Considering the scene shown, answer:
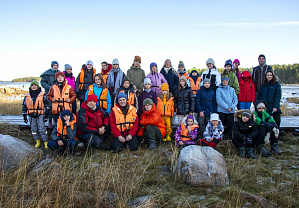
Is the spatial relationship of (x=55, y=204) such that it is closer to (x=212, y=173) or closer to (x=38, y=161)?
(x=38, y=161)

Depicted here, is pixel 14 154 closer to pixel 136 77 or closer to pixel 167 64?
pixel 136 77

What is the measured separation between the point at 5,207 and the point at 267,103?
6.71 m

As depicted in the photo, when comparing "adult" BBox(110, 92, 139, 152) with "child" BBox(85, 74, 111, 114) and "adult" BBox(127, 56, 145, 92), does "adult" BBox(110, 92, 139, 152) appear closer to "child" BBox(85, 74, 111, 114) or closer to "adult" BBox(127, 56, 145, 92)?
"child" BBox(85, 74, 111, 114)

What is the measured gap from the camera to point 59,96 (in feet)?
20.0

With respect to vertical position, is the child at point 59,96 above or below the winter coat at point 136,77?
below

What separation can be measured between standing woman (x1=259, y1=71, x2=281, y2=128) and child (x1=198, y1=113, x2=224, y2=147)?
6.42ft

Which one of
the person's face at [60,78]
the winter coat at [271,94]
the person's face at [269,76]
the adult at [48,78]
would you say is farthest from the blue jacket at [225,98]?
the adult at [48,78]

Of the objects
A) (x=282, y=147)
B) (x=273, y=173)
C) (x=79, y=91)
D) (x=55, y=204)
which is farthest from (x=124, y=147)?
(x=282, y=147)

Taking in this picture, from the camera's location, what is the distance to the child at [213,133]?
558 centimetres

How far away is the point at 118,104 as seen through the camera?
593cm

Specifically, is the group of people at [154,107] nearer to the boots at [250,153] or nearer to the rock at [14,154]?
the boots at [250,153]

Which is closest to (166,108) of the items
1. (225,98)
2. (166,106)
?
(166,106)

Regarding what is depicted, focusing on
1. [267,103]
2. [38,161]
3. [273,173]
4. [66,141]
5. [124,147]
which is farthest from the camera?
[267,103]

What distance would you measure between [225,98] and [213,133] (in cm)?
135
